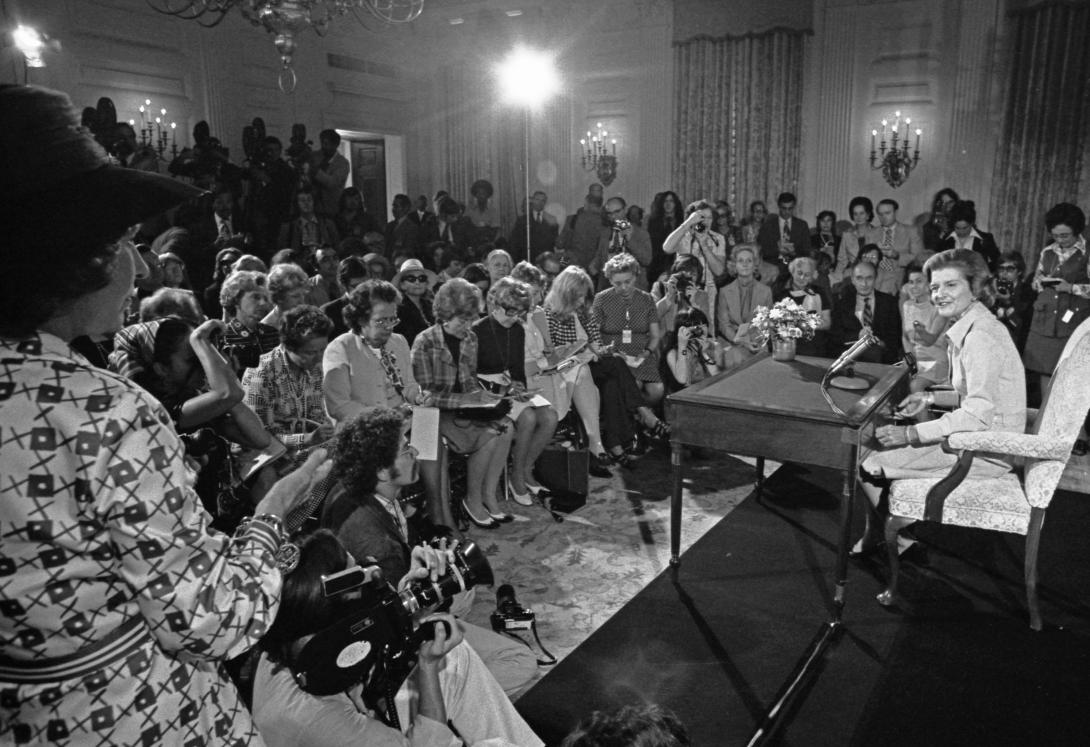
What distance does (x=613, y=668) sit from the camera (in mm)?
3031

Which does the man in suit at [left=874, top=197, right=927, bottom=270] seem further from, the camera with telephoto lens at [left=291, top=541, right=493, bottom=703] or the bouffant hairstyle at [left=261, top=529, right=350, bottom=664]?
the bouffant hairstyle at [left=261, top=529, right=350, bottom=664]

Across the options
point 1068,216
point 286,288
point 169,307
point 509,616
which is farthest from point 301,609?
point 1068,216

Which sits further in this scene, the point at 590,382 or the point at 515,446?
the point at 590,382

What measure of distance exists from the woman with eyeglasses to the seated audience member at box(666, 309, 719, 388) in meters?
2.21

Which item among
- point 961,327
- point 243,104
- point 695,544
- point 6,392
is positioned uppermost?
point 243,104

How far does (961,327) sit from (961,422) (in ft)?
1.34

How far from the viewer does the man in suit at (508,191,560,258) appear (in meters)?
10.1

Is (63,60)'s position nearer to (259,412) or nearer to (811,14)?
(259,412)

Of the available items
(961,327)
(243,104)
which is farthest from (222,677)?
(243,104)

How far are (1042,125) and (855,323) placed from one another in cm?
392

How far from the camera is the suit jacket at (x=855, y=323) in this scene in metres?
6.27

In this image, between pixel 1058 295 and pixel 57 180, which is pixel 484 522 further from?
pixel 1058 295

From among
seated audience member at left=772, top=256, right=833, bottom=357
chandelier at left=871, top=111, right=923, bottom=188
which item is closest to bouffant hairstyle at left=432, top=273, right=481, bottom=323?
seated audience member at left=772, top=256, right=833, bottom=357

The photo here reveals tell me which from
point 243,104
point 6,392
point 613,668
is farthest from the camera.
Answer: point 243,104
